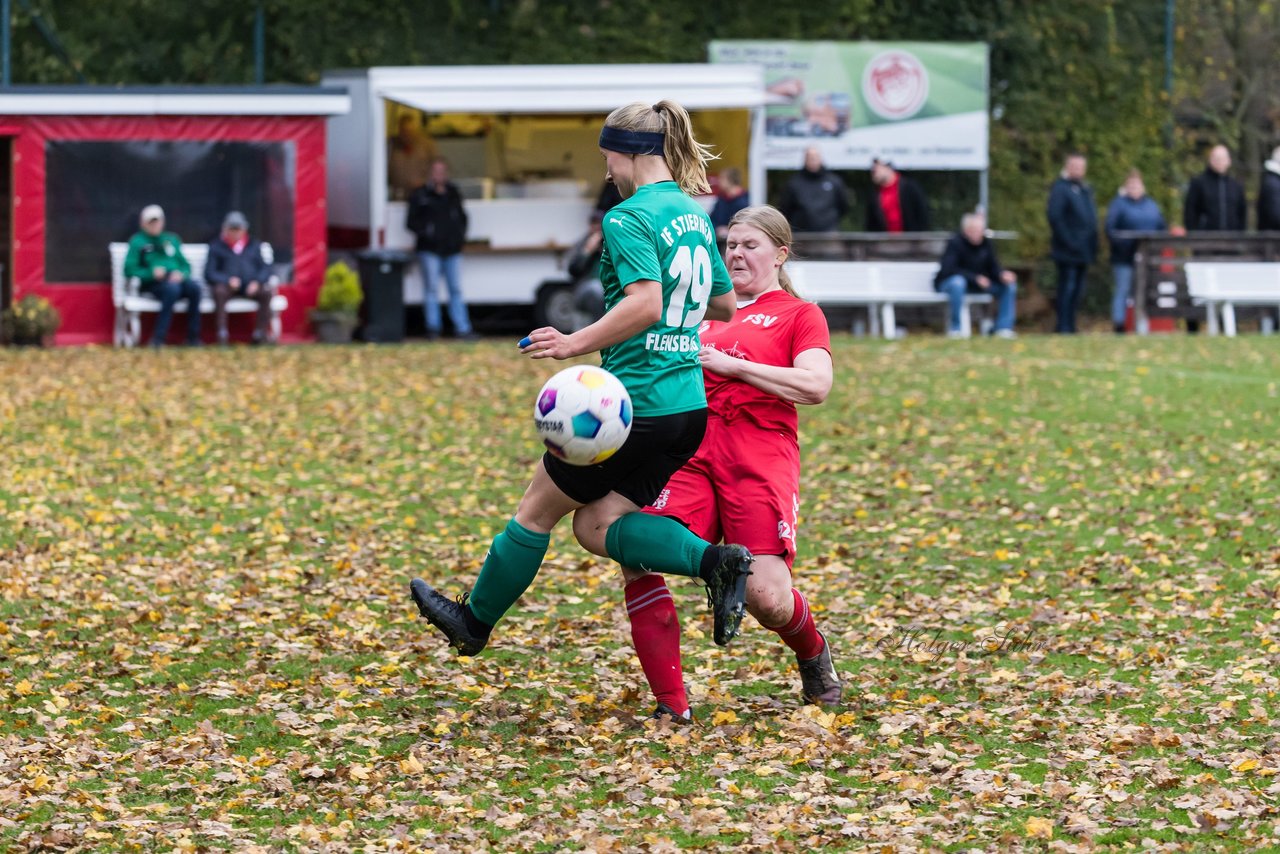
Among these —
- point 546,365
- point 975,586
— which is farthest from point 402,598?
point 546,365

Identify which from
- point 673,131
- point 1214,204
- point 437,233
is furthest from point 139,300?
point 673,131

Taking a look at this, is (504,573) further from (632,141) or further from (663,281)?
(632,141)

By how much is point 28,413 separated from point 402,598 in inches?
304

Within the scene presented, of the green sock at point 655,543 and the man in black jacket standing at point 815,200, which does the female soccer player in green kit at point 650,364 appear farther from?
the man in black jacket standing at point 815,200

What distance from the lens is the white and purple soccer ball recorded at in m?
5.80

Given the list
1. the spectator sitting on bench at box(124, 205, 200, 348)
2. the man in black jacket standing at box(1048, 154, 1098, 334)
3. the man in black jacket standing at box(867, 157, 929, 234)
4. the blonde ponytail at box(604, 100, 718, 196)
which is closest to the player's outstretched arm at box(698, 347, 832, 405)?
the blonde ponytail at box(604, 100, 718, 196)

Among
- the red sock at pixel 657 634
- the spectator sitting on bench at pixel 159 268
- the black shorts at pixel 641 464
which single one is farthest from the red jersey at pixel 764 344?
the spectator sitting on bench at pixel 159 268

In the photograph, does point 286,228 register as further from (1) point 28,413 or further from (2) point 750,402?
(2) point 750,402

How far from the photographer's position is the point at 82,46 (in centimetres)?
2819

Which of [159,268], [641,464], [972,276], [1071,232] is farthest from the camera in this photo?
[1071,232]

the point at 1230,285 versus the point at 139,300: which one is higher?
the point at 1230,285

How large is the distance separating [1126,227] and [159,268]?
1180cm

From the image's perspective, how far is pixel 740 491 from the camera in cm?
644

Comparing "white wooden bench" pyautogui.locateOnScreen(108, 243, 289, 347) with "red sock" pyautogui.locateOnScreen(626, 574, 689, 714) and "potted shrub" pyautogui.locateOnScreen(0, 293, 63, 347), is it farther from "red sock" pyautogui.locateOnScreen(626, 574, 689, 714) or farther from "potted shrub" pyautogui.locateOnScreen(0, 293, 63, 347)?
"red sock" pyautogui.locateOnScreen(626, 574, 689, 714)
